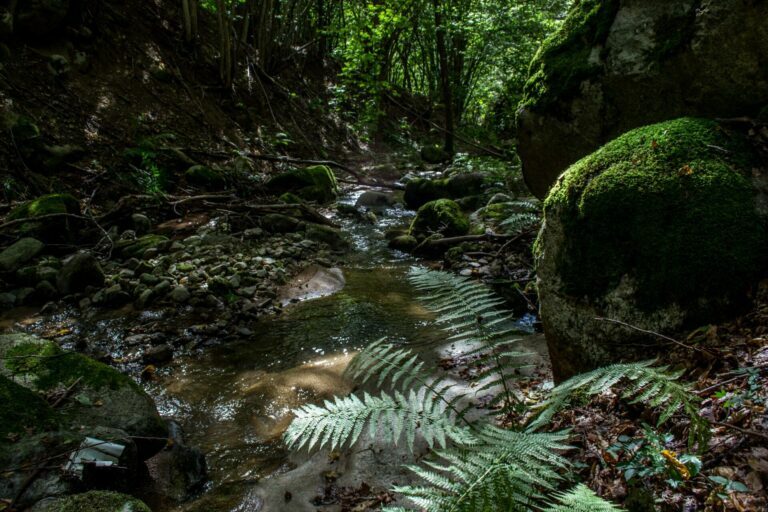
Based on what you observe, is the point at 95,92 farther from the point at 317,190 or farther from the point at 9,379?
the point at 9,379

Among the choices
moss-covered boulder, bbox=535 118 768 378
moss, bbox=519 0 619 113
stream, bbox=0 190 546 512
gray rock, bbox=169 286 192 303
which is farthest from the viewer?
gray rock, bbox=169 286 192 303

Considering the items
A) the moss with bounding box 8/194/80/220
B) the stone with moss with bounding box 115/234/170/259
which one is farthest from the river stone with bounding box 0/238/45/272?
the stone with moss with bounding box 115/234/170/259

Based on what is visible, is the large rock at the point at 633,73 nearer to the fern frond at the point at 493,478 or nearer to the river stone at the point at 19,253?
the fern frond at the point at 493,478

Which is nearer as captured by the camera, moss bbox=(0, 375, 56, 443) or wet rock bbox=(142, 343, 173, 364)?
moss bbox=(0, 375, 56, 443)

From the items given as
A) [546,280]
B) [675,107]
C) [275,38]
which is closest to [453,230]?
[675,107]

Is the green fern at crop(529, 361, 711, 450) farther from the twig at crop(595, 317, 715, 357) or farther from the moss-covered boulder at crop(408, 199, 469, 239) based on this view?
the moss-covered boulder at crop(408, 199, 469, 239)

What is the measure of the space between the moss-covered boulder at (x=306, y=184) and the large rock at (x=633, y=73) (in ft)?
19.8

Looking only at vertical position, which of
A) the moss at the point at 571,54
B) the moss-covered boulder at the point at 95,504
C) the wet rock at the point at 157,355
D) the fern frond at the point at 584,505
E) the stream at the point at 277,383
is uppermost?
Answer: the moss at the point at 571,54

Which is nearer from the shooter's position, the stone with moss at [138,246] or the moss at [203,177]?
the stone with moss at [138,246]

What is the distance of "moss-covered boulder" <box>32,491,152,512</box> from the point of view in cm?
203

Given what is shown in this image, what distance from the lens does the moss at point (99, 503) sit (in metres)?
2.03

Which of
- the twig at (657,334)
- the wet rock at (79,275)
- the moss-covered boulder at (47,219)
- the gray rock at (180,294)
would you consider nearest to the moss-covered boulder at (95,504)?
the twig at (657,334)

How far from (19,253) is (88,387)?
4.07 meters

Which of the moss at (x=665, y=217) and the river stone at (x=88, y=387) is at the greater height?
the moss at (x=665, y=217)
